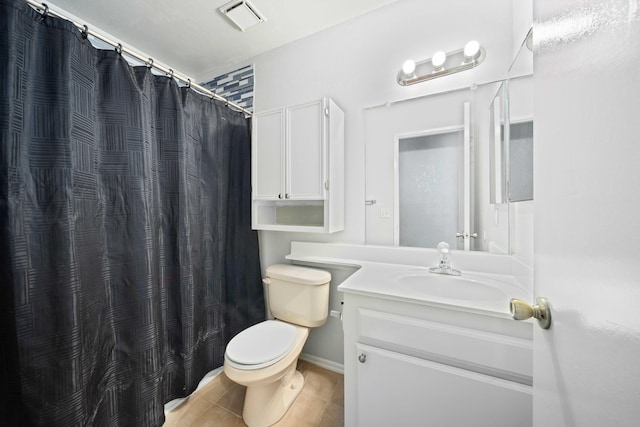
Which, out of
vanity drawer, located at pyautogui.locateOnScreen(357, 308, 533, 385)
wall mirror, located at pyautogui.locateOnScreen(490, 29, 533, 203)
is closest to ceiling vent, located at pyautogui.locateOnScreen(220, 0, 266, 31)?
wall mirror, located at pyautogui.locateOnScreen(490, 29, 533, 203)

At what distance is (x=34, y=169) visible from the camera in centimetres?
88

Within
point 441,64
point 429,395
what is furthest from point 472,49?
point 429,395

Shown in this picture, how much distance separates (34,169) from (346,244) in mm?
1461

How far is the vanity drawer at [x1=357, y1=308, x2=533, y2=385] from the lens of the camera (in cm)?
77

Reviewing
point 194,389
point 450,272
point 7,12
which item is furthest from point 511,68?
point 194,389

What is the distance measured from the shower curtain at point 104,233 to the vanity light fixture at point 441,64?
1.23 meters

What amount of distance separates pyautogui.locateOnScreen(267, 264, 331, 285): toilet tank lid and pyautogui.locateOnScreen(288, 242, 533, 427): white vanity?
0.36 meters

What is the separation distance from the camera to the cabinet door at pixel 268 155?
1.54m

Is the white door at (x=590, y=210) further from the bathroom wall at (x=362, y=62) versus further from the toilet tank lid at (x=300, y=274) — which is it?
the toilet tank lid at (x=300, y=274)

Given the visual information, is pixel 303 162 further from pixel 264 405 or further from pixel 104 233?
pixel 264 405

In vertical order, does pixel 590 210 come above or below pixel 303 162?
below

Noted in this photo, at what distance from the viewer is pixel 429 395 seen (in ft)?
2.91

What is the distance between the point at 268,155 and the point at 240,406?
60.9 inches

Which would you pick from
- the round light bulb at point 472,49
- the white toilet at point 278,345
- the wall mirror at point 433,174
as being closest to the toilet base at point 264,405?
the white toilet at point 278,345
